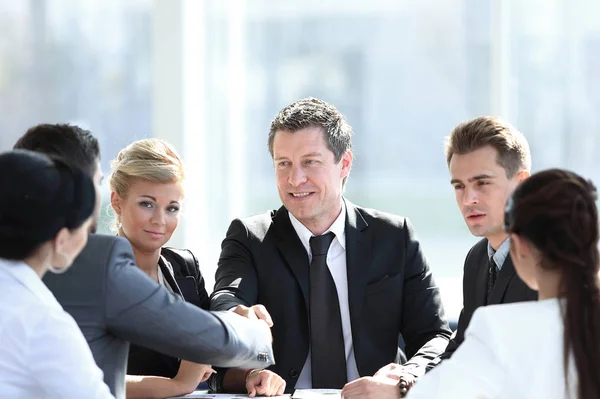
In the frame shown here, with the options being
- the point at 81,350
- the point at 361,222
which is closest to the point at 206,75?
the point at 361,222

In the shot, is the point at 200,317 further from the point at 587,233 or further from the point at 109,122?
the point at 109,122

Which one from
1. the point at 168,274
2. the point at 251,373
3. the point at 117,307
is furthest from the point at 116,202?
the point at 117,307

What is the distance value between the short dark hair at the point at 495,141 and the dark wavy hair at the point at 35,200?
134 centimetres

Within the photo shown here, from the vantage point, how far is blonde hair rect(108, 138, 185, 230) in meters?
2.86

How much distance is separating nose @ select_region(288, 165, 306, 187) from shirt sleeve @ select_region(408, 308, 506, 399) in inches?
55.2

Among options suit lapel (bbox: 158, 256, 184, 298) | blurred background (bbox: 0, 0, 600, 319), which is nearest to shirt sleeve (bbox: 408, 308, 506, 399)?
suit lapel (bbox: 158, 256, 184, 298)

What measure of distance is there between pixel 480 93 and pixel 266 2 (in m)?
1.41

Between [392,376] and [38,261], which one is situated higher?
[38,261]

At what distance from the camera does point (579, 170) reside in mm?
5418

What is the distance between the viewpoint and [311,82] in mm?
5684

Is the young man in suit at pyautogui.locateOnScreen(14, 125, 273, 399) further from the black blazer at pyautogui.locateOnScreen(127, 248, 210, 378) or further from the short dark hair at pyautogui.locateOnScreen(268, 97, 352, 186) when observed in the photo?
the short dark hair at pyautogui.locateOnScreen(268, 97, 352, 186)

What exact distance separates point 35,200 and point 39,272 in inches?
6.5

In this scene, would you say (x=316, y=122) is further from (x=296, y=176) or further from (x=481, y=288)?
(x=481, y=288)

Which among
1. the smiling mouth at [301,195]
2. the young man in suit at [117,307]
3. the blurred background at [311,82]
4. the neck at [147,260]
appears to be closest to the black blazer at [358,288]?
the smiling mouth at [301,195]
